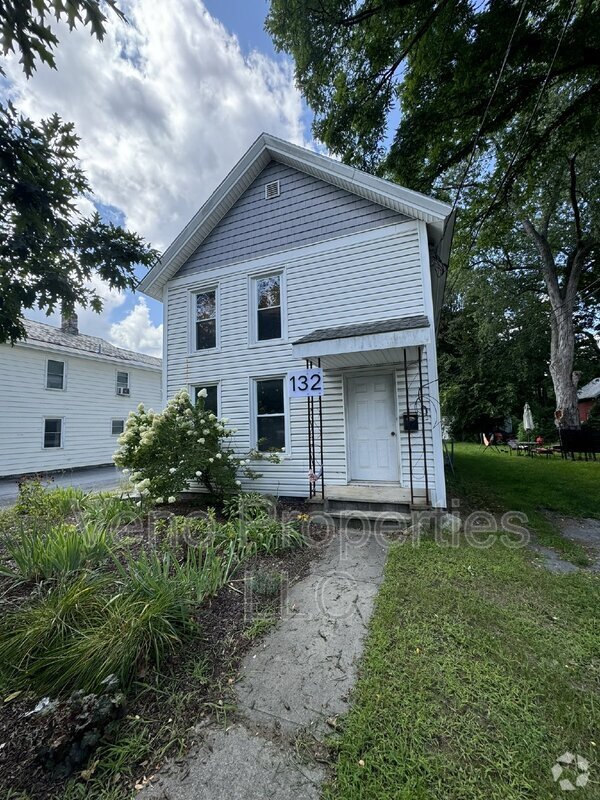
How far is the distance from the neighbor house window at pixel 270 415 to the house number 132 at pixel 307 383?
4.47 feet

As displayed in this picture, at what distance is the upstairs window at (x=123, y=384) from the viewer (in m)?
16.1

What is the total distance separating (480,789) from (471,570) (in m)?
2.53

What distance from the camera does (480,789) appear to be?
1.58 metres

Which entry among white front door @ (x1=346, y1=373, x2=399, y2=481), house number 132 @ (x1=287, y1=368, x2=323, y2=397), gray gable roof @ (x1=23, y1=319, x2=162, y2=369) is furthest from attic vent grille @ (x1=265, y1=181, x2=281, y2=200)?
gray gable roof @ (x1=23, y1=319, x2=162, y2=369)

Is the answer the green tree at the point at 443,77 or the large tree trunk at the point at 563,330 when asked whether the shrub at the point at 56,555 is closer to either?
the green tree at the point at 443,77

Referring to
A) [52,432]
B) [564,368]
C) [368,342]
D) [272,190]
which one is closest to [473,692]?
[368,342]

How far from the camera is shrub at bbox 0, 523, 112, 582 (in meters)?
3.41

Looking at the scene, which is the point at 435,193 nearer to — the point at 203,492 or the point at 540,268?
the point at 203,492

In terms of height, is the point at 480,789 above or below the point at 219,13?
below

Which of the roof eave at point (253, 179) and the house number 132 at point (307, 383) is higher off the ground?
the roof eave at point (253, 179)

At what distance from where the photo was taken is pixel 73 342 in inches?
581

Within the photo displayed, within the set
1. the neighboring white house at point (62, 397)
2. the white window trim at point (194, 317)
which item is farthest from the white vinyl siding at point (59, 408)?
the white window trim at point (194, 317)

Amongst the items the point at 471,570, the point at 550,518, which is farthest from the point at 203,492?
the point at 550,518

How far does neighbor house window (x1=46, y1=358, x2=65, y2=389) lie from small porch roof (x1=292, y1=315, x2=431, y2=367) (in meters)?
12.5
